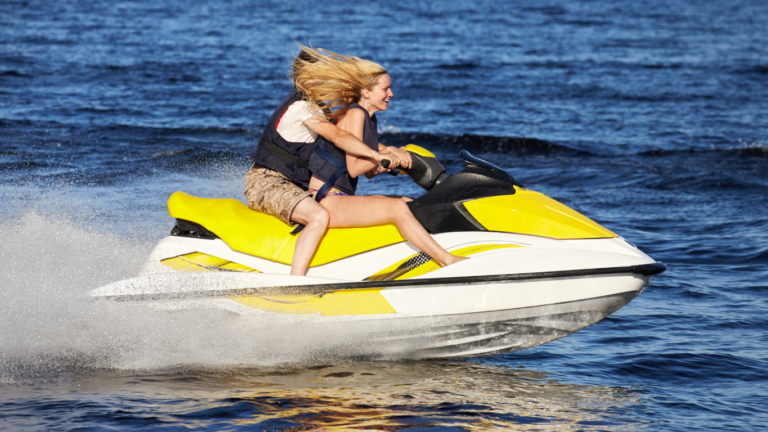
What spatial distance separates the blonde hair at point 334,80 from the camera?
175 inches

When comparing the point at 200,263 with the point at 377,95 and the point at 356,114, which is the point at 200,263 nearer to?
the point at 356,114

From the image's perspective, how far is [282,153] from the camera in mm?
4719

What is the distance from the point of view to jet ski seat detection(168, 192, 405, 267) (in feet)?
15.2

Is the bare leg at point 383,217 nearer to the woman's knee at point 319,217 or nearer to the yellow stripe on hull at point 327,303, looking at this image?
the woman's knee at point 319,217

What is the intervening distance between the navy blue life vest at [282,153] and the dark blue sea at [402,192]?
1.11m

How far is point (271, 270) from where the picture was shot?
4.69m

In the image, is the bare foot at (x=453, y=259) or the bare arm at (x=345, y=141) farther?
the bare foot at (x=453, y=259)

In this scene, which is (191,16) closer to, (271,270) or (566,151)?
(566,151)

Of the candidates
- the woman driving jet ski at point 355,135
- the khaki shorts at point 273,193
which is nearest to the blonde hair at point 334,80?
the woman driving jet ski at point 355,135

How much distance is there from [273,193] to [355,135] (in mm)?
634

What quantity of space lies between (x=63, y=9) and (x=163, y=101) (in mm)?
21575

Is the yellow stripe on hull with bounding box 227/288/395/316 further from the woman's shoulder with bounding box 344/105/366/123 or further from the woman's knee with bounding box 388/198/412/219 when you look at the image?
the woman's shoulder with bounding box 344/105/366/123

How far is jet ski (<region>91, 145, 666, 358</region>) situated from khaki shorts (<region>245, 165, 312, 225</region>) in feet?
0.39

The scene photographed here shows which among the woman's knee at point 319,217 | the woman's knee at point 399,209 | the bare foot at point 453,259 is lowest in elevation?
the bare foot at point 453,259
